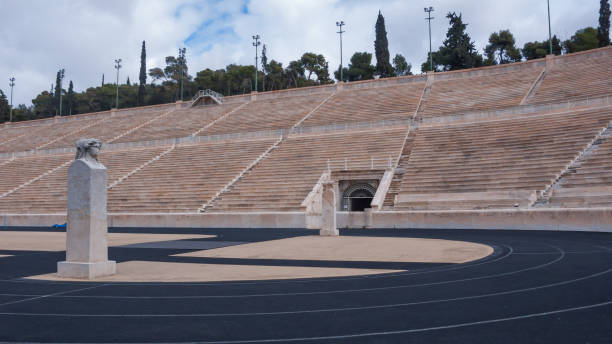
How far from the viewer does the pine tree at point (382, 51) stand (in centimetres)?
7147

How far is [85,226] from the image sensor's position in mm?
9914

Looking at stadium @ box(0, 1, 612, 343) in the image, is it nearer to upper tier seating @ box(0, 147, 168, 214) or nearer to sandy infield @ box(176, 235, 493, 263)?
sandy infield @ box(176, 235, 493, 263)

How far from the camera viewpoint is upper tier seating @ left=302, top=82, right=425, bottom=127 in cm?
3956

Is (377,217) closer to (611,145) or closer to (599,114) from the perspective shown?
(611,145)

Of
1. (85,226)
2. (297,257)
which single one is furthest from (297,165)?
(85,226)

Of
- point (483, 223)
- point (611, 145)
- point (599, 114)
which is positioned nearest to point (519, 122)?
point (599, 114)

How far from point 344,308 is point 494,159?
22794 mm

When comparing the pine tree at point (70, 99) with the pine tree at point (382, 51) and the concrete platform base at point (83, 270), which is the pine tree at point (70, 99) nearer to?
the pine tree at point (382, 51)

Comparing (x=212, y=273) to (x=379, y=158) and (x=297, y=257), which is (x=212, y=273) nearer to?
(x=297, y=257)

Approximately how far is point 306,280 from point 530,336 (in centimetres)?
466

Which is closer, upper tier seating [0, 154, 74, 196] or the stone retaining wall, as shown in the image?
the stone retaining wall

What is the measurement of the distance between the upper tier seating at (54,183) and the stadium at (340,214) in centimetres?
22

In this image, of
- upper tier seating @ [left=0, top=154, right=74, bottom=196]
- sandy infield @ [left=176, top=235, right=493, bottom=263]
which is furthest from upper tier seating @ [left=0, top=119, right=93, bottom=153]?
sandy infield @ [left=176, top=235, right=493, bottom=263]

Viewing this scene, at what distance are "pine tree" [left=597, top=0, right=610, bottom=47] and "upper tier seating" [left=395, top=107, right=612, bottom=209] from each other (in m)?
34.8
